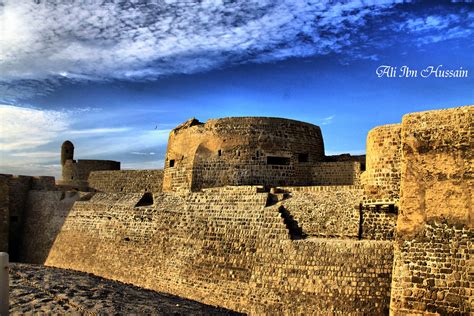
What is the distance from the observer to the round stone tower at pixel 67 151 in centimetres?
3212

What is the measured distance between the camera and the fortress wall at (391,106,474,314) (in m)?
8.97

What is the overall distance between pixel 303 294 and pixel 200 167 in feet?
21.9

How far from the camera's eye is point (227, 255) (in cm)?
1270

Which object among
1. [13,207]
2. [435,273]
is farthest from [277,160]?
[13,207]

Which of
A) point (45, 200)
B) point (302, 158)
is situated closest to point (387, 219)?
point (302, 158)

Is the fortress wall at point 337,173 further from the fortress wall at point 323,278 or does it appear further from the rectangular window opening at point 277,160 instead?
the fortress wall at point 323,278

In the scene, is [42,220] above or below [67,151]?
below

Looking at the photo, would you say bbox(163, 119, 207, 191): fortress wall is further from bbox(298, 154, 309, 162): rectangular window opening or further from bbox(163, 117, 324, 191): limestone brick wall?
bbox(298, 154, 309, 162): rectangular window opening

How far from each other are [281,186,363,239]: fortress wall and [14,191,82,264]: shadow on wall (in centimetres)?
1025

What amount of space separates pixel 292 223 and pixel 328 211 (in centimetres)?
100

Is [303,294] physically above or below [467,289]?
below

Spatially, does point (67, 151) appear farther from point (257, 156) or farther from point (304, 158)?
point (304, 158)

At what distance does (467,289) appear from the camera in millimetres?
8766

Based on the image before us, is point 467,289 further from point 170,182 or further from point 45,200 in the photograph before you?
point 45,200
